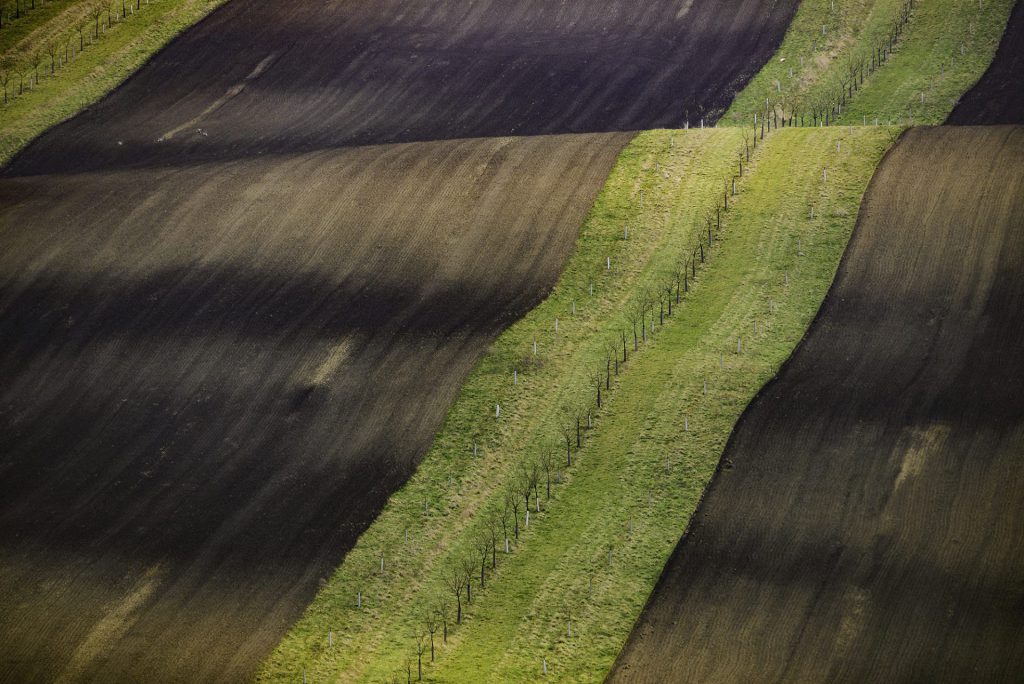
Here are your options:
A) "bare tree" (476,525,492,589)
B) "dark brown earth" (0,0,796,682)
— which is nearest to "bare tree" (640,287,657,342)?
"dark brown earth" (0,0,796,682)

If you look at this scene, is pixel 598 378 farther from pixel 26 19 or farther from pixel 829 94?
pixel 26 19

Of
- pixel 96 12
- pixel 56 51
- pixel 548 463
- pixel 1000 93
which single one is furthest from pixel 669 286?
pixel 96 12

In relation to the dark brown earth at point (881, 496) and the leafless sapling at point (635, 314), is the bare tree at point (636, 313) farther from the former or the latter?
the dark brown earth at point (881, 496)

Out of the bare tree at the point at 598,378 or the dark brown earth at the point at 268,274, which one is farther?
the bare tree at the point at 598,378

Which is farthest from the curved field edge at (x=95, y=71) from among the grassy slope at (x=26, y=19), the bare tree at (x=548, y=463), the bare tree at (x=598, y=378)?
the bare tree at (x=548, y=463)

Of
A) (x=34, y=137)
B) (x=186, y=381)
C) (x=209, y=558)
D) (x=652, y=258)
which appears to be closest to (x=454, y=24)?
(x=34, y=137)
